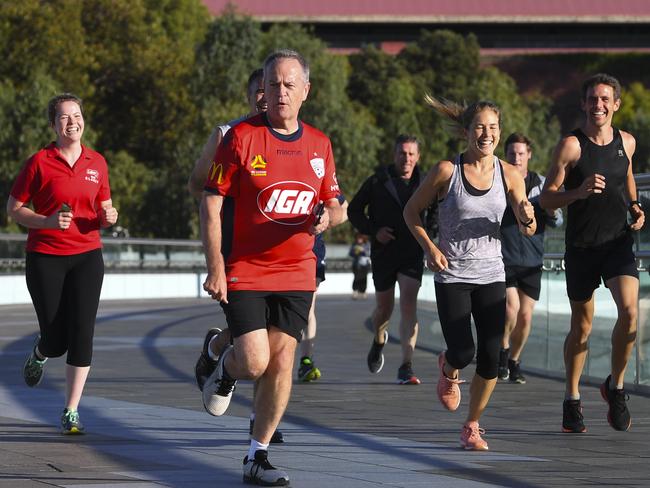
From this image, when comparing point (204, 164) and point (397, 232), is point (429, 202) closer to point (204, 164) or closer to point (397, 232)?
point (204, 164)

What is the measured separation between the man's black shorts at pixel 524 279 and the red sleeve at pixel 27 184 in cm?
494

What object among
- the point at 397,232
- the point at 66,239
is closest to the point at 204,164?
the point at 66,239

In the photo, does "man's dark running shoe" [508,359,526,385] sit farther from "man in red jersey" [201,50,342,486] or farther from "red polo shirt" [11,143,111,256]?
"man in red jersey" [201,50,342,486]

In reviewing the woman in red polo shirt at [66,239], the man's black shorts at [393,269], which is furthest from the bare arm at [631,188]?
the man's black shorts at [393,269]

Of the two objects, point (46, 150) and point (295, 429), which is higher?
point (46, 150)

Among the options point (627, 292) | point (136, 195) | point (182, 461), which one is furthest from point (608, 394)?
point (136, 195)

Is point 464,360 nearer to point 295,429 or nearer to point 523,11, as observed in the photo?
point 295,429

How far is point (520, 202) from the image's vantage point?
28.0 feet

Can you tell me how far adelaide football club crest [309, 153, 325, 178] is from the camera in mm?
7199

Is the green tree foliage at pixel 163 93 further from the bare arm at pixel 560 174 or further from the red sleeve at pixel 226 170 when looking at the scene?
the red sleeve at pixel 226 170

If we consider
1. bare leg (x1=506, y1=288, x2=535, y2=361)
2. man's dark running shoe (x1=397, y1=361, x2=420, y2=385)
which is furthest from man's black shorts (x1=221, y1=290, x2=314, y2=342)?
bare leg (x1=506, y1=288, x2=535, y2=361)

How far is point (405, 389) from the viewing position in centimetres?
1257

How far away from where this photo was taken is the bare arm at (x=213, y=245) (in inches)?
274

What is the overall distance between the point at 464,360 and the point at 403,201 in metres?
4.55
